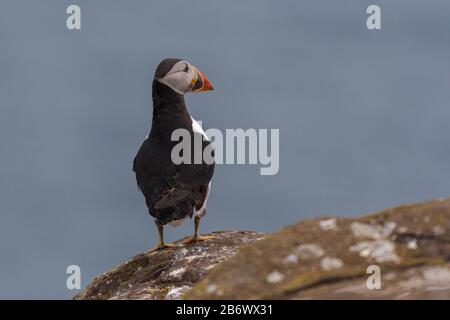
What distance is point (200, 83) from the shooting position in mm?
13336

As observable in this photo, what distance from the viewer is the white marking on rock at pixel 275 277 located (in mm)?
5916

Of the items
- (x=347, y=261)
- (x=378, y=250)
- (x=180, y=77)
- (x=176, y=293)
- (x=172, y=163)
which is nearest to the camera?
(x=347, y=261)

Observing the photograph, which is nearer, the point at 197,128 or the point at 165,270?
the point at 165,270

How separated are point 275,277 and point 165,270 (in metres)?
4.13

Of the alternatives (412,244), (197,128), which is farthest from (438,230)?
(197,128)

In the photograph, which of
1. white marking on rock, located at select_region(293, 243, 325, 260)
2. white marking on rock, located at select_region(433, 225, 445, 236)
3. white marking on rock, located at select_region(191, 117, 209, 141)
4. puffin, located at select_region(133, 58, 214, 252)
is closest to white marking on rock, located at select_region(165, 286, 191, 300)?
white marking on rock, located at select_region(293, 243, 325, 260)

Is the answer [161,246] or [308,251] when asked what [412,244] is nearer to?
[308,251]

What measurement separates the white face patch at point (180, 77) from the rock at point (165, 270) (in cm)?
274

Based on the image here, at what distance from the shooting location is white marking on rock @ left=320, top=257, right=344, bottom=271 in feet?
19.6

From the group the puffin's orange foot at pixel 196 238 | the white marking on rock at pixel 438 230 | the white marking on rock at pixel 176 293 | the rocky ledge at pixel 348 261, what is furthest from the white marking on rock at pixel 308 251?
the puffin's orange foot at pixel 196 238

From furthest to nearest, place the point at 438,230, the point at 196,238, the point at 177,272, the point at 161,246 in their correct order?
the point at 161,246 → the point at 196,238 → the point at 177,272 → the point at 438,230

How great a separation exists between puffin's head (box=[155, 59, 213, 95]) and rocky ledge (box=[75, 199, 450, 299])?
21.4ft

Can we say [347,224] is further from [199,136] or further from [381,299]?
[199,136]

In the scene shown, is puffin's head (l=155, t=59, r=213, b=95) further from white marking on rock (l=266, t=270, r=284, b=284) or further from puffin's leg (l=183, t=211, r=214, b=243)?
white marking on rock (l=266, t=270, r=284, b=284)
